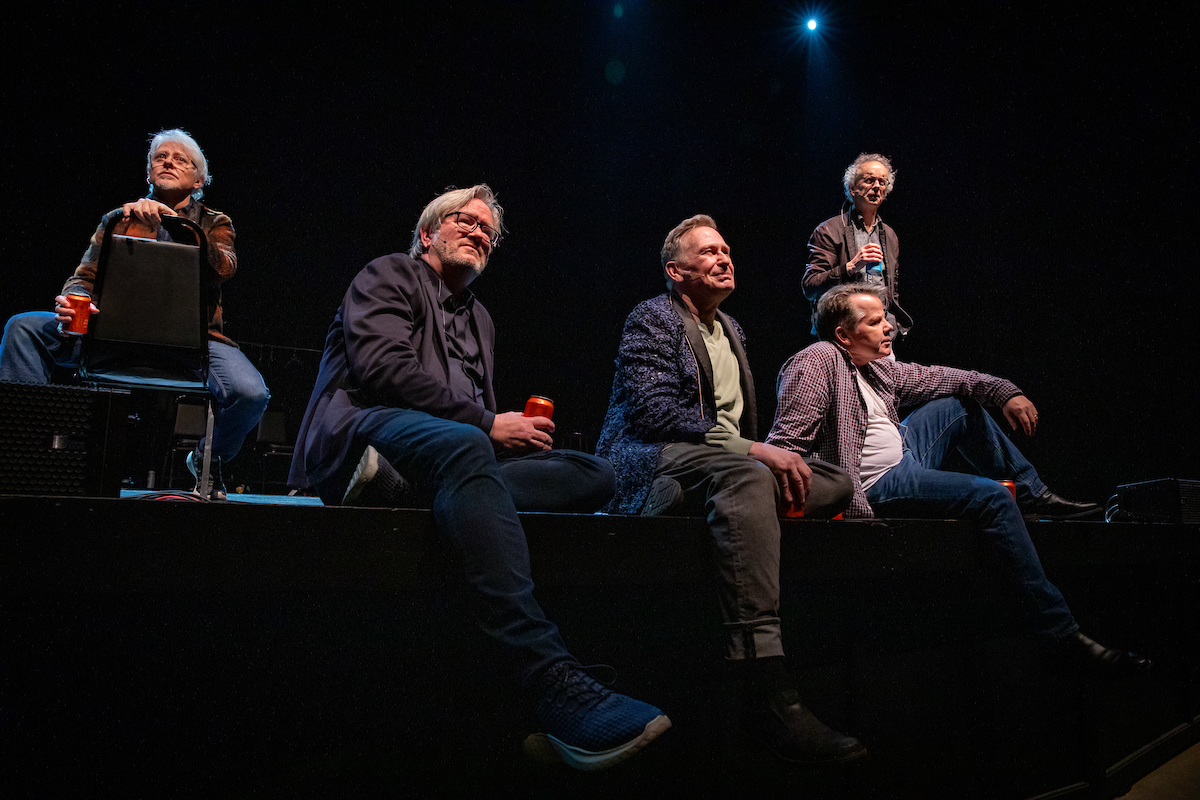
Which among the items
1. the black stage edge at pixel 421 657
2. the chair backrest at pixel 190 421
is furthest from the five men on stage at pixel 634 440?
the chair backrest at pixel 190 421

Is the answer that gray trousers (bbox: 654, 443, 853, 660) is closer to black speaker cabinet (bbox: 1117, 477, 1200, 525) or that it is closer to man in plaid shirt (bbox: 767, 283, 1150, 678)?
man in plaid shirt (bbox: 767, 283, 1150, 678)

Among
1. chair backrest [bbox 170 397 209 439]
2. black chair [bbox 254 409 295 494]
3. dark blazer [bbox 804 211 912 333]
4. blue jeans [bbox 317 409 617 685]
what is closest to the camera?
blue jeans [bbox 317 409 617 685]

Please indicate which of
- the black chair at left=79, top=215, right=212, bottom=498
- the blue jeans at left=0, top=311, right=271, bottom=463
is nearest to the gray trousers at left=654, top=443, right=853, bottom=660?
the black chair at left=79, top=215, right=212, bottom=498

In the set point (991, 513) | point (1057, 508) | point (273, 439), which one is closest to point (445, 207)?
point (991, 513)

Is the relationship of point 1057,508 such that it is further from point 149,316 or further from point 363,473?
point 149,316

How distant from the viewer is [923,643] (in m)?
2.20

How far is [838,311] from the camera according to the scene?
88.7 inches

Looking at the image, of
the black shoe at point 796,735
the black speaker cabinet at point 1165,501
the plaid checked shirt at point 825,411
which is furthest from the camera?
the black speaker cabinet at point 1165,501

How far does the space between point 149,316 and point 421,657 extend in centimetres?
120

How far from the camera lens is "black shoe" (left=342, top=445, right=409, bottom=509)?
4.43 feet

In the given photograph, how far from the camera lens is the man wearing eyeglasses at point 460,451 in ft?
3.63

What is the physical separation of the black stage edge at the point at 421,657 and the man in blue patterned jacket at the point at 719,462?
97 mm

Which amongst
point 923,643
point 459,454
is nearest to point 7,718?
point 459,454

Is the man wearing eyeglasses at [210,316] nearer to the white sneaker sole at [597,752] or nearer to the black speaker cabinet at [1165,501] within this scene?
the white sneaker sole at [597,752]
